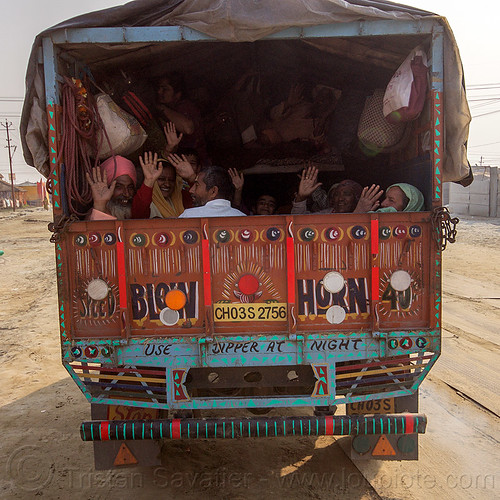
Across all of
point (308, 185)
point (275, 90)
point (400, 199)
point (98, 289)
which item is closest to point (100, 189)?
point (98, 289)

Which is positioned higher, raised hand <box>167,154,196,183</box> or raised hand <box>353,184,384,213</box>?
raised hand <box>167,154,196,183</box>

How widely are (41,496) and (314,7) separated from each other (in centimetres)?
342

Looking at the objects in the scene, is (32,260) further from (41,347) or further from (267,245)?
(267,245)

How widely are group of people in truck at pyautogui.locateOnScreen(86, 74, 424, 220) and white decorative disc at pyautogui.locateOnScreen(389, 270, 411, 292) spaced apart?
442 millimetres

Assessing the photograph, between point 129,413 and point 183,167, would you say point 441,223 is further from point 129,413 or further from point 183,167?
point 129,413

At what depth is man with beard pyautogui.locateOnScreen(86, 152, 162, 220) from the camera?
10.5ft

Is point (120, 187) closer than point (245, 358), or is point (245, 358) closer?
point (245, 358)

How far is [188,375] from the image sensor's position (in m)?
2.97

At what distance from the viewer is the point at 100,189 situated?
321cm

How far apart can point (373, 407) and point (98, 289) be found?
6.27ft

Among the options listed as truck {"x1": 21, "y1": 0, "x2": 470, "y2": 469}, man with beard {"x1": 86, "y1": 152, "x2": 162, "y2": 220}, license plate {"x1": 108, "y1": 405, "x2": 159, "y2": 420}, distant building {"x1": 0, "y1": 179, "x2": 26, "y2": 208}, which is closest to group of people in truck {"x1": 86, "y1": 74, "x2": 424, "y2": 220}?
man with beard {"x1": 86, "y1": 152, "x2": 162, "y2": 220}

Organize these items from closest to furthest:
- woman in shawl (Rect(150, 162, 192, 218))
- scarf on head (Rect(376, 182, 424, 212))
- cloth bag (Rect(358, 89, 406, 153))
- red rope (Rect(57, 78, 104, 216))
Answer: red rope (Rect(57, 78, 104, 216)) → scarf on head (Rect(376, 182, 424, 212)) → cloth bag (Rect(358, 89, 406, 153)) → woman in shawl (Rect(150, 162, 192, 218))

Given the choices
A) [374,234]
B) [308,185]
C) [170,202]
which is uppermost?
[308,185]

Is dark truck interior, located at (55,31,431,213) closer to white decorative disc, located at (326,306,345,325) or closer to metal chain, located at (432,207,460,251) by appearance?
metal chain, located at (432,207,460,251)
